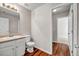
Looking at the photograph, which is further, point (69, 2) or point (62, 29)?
point (62, 29)

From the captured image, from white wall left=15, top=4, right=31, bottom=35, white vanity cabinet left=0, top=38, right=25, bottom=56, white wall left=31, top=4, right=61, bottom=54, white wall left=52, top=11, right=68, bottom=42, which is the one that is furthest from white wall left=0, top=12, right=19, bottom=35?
white wall left=52, top=11, right=68, bottom=42

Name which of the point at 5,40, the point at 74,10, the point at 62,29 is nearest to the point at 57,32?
the point at 62,29

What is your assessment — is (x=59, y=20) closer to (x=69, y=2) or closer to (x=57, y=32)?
(x=57, y=32)

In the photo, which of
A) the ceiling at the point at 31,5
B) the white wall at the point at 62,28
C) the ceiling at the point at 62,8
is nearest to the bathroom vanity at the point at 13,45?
the ceiling at the point at 31,5

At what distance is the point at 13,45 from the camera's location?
1.17m

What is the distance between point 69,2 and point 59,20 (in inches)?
13.9

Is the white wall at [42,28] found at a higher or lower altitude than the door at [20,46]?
higher

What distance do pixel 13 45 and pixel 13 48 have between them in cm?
5

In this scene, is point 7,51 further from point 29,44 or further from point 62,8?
point 62,8

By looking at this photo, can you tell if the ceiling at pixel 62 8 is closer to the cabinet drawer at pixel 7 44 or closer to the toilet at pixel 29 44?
the toilet at pixel 29 44

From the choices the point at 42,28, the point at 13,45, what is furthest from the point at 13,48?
the point at 42,28

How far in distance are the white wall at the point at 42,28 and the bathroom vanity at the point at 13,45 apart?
0.23m

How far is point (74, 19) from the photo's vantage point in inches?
42.6

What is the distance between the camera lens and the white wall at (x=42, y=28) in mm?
1257
